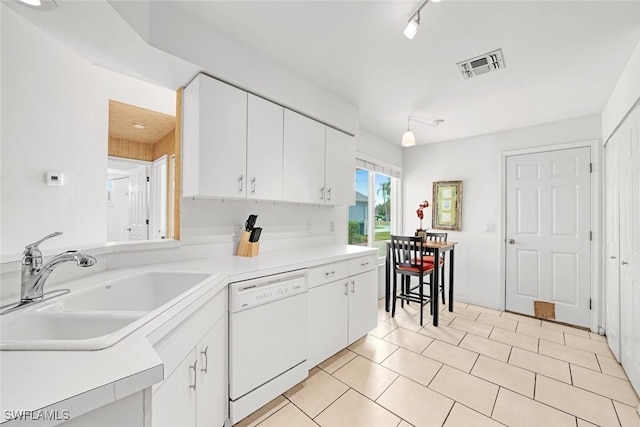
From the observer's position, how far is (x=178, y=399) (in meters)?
1.00

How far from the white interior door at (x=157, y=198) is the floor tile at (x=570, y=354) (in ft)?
15.4

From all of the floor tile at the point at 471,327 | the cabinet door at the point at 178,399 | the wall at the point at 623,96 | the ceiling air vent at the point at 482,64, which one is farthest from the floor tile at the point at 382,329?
the wall at the point at 623,96

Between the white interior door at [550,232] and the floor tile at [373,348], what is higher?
the white interior door at [550,232]

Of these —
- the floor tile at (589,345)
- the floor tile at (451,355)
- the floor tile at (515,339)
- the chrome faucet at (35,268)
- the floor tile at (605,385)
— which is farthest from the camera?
the floor tile at (515,339)

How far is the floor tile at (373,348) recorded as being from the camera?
95.0 inches

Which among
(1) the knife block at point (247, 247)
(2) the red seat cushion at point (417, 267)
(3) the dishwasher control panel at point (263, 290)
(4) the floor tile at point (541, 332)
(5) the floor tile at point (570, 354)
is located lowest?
(4) the floor tile at point (541, 332)

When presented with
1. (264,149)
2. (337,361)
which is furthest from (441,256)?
(264,149)

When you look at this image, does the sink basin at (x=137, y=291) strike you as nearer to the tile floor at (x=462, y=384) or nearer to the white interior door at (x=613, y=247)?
the tile floor at (x=462, y=384)

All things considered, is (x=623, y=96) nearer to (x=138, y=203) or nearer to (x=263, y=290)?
(x=263, y=290)

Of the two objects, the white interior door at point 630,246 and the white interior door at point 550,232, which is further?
the white interior door at point 550,232

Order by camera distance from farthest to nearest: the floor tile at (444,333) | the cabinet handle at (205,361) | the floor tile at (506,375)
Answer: the floor tile at (444,333) < the floor tile at (506,375) < the cabinet handle at (205,361)

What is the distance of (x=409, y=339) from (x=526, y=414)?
3.57 ft

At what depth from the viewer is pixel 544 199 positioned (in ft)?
11.0

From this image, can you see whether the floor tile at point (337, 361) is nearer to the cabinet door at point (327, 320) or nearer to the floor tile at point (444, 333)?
the cabinet door at point (327, 320)
